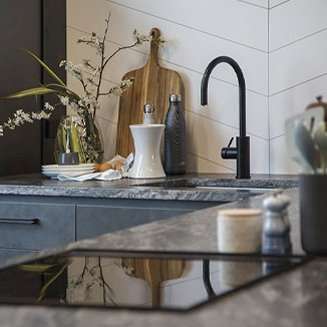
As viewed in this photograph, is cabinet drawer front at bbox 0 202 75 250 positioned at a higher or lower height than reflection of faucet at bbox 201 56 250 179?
lower

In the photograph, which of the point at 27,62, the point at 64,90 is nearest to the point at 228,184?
the point at 64,90

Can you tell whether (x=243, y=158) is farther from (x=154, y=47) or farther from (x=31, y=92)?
(x=31, y=92)

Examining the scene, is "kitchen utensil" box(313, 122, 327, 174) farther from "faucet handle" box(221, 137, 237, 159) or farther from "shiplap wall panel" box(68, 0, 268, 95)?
"shiplap wall panel" box(68, 0, 268, 95)

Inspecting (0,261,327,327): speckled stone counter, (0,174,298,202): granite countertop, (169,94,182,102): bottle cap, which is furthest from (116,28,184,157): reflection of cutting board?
(0,261,327,327): speckled stone counter

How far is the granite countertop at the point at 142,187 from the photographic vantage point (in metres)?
2.03

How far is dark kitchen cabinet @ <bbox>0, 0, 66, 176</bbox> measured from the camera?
2.65 meters

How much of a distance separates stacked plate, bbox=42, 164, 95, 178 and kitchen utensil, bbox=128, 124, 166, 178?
0.15 m

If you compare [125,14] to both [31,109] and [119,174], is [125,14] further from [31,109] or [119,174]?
[119,174]

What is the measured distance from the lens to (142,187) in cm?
215

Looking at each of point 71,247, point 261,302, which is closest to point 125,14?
point 71,247

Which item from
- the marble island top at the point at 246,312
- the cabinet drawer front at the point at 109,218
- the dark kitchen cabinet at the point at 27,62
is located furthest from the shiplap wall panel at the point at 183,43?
the marble island top at the point at 246,312

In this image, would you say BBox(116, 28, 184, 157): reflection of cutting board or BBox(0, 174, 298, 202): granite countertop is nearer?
BBox(0, 174, 298, 202): granite countertop

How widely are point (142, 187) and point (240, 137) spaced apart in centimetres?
50

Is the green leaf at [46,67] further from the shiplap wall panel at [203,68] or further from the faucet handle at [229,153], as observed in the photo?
the faucet handle at [229,153]
